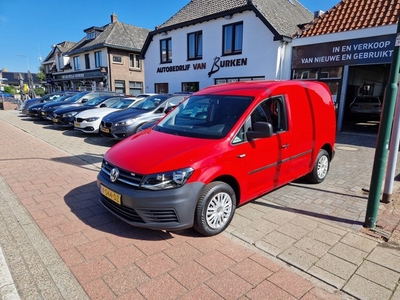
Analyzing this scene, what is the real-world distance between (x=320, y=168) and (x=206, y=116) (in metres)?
2.67

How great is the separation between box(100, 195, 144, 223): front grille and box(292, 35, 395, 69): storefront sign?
10.3 m

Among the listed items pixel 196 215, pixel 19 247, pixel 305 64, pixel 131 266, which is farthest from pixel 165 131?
pixel 305 64

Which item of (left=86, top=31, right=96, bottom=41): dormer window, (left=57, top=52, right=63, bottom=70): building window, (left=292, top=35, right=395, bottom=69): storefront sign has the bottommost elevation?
(left=292, top=35, right=395, bottom=69): storefront sign

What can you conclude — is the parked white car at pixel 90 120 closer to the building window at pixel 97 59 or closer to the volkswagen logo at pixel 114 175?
the volkswagen logo at pixel 114 175

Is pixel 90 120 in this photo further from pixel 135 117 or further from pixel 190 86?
pixel 190 86

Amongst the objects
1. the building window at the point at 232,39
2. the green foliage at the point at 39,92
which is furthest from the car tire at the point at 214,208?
the green foliage at the point at 39,92

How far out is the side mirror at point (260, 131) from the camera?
338 cm

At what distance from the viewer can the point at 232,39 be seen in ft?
46.2

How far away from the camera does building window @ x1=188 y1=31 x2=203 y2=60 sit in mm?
15766

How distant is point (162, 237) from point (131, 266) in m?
0.61

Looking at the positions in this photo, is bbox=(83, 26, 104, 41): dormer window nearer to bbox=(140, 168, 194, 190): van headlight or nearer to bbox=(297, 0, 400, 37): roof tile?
bbox=(297, 0, 400, 37): roof tile

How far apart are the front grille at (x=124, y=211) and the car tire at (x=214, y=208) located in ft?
2.31

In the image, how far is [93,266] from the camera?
2.74m

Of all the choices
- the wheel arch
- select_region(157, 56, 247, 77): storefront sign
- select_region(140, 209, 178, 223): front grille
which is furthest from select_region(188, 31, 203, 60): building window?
select_region(140, 209, 178, 223): front grille
